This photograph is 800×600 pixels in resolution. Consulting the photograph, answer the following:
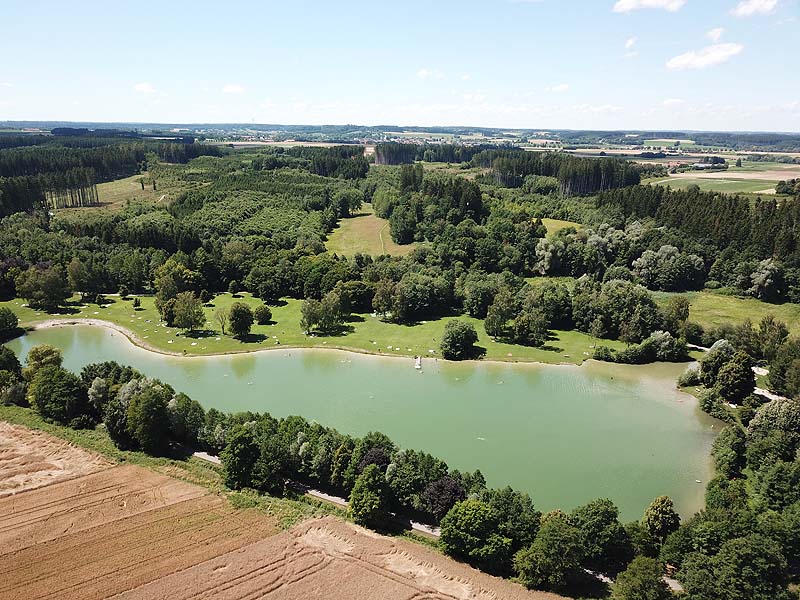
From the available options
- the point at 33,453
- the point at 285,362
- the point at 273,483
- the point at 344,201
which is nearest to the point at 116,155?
the point at 344,201

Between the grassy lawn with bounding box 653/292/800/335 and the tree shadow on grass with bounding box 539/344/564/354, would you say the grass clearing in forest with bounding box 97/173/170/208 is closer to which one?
the tree shadow on grass with bounding box 539/344/564/354

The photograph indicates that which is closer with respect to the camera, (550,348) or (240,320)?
(550,348)

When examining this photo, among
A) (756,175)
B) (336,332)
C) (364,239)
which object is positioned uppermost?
(756,175)

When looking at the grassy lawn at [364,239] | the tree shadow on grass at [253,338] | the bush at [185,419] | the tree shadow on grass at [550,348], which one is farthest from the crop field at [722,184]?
the bush at [185,419]

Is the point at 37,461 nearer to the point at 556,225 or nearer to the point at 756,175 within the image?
the point at 556,225

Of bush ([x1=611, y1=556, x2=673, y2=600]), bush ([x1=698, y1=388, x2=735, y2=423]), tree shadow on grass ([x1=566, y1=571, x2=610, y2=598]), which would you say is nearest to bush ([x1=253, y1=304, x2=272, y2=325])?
tree shadow on grass ([x1=566, y1=571, x2=610, y2=598])

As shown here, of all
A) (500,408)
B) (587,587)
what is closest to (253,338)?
(500,408)

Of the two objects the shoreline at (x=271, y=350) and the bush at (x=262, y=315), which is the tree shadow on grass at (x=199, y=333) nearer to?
the shoreline at (x=271, y=350)
